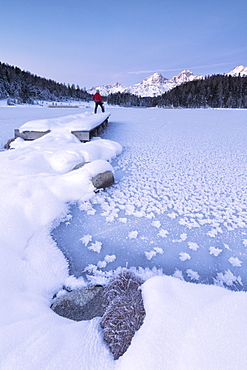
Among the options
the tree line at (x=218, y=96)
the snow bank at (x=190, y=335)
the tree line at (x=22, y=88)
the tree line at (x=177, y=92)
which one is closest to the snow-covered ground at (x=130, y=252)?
the snow bank at (x=190, y=335)

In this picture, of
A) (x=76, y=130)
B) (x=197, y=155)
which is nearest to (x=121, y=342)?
(x=197, y=155)

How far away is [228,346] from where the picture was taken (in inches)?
33.3

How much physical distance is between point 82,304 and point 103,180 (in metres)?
2.10

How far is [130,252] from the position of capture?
2.04 m

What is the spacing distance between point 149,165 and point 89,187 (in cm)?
185

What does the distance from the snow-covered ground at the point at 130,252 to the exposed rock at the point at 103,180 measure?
0.33 ft

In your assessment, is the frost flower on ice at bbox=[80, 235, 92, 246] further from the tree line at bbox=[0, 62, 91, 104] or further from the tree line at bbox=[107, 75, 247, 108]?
the tree line at bbox=[107, 75, 247, 108]

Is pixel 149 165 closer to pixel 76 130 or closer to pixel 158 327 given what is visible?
pixel 76 130

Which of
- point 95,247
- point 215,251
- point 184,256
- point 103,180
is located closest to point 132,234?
point 95,247

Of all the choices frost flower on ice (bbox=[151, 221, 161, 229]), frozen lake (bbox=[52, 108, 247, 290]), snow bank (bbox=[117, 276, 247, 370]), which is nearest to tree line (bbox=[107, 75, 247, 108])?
frozen lake (bbox=[52, 108, 247, 290])

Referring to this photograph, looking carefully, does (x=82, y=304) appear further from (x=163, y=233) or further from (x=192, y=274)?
(x=163, y=233)

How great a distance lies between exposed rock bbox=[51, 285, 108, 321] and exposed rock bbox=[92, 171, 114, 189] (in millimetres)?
1884

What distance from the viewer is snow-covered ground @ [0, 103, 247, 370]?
0.96 m

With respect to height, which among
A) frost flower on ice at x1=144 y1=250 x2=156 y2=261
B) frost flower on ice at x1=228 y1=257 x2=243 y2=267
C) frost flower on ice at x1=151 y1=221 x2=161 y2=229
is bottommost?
frost flower on ice at x1=144 y1=250 x2=156 y2=261
